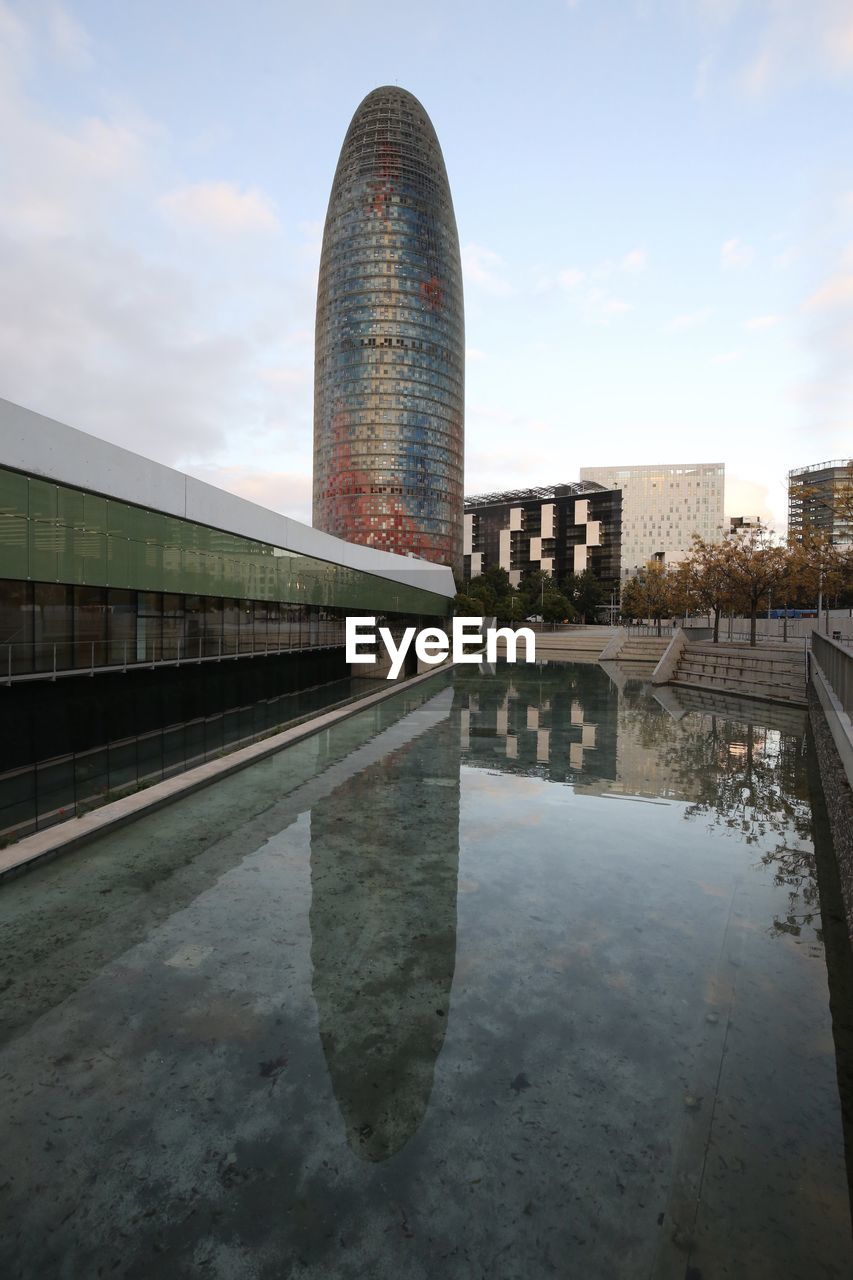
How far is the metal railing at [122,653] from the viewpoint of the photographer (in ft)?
43.3

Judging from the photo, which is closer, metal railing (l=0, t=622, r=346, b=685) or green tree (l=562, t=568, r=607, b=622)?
metal railing (l=0, t=622, r=346, b=685)

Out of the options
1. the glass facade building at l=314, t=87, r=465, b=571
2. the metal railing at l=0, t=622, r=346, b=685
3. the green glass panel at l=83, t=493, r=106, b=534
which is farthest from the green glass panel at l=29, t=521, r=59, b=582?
the glass facade building at l=314, t=87, r=465, b=571

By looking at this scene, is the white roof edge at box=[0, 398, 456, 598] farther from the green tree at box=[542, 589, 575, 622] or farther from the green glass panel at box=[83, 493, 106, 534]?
the green tree at box=[542, 589, 575, 622]

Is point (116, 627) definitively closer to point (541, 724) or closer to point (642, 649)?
point (541, 724)

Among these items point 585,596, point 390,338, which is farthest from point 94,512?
point 585,596

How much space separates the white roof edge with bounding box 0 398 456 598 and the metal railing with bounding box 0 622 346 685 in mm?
3463

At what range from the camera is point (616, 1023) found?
5.85 m

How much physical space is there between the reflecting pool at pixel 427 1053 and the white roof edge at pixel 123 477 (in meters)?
7.65

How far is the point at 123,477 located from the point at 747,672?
1204 inches

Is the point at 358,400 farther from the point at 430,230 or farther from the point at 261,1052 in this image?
the point at 261,1052

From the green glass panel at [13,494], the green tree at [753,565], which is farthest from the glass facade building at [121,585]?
the green tree at [753,565]

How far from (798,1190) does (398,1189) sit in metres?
2.55

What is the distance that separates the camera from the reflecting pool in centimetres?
383

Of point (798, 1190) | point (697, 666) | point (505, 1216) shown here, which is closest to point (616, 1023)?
point (798, 1190)
